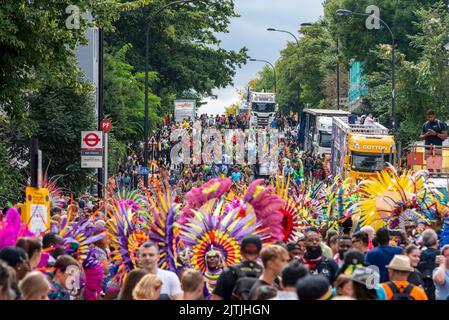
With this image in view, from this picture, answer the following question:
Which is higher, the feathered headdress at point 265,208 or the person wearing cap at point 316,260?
the feathered headdress at point 265,208

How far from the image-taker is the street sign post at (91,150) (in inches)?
1105

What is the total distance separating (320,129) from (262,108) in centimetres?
3084

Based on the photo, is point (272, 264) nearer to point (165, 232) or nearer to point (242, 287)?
point (242, 287)

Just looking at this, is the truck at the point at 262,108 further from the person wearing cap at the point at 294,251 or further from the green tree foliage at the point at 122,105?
the person wearing cap at the point at 294,251

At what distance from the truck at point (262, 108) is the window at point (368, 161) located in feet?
163

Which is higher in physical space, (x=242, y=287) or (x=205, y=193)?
(x=205, y=193)

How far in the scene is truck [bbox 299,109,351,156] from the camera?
6375cm

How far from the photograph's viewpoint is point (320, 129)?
64.4 metres

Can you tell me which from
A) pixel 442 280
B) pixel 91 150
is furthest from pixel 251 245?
pixel 91 150

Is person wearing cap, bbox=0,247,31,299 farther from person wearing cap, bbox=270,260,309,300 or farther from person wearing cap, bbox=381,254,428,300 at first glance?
person wearing cap, bbox=381,254,428,300

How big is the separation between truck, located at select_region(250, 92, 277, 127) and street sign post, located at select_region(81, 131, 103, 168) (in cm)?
6590

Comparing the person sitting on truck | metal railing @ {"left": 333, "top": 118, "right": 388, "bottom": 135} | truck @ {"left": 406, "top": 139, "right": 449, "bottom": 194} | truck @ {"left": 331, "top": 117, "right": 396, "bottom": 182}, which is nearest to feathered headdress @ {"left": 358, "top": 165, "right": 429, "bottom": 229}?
the person sitting on truck

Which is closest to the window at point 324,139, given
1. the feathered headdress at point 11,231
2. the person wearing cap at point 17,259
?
the feathered headdress at point 11,231
